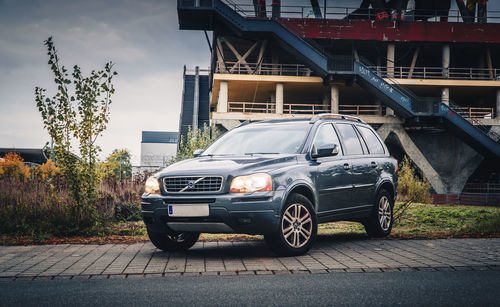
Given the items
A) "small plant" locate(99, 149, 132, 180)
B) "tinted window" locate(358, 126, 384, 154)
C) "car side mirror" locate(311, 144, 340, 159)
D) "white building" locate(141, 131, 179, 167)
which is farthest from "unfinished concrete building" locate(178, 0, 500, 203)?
"white building" locate(141, 131, 179, 167)

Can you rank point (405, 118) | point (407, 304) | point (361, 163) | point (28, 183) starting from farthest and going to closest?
point (405, 118)
point (28, 183)
point (361, 163)
point (407, 304)

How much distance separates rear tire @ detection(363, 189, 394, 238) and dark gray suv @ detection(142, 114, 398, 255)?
0.06 ft

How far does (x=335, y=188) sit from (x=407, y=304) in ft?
11.0

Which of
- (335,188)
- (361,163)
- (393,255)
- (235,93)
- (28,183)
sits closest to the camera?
(393,255)

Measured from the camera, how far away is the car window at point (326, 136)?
7434 millimetres

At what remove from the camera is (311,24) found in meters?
35.9

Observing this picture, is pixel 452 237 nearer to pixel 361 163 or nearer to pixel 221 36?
pixel 361 163

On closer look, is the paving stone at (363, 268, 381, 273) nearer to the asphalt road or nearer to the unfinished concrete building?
the asphalt road

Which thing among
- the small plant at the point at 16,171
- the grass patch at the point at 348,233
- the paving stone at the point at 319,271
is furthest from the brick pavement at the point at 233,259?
the small plant at the point at 16,171

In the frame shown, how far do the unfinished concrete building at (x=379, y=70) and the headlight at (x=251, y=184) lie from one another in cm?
2622

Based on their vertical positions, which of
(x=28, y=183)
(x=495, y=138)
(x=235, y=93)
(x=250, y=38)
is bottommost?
(x=28, y=183)

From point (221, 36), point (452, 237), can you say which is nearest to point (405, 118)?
point (221, 36)

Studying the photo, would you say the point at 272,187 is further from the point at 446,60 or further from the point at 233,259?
the point at 446,60

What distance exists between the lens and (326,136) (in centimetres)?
770
